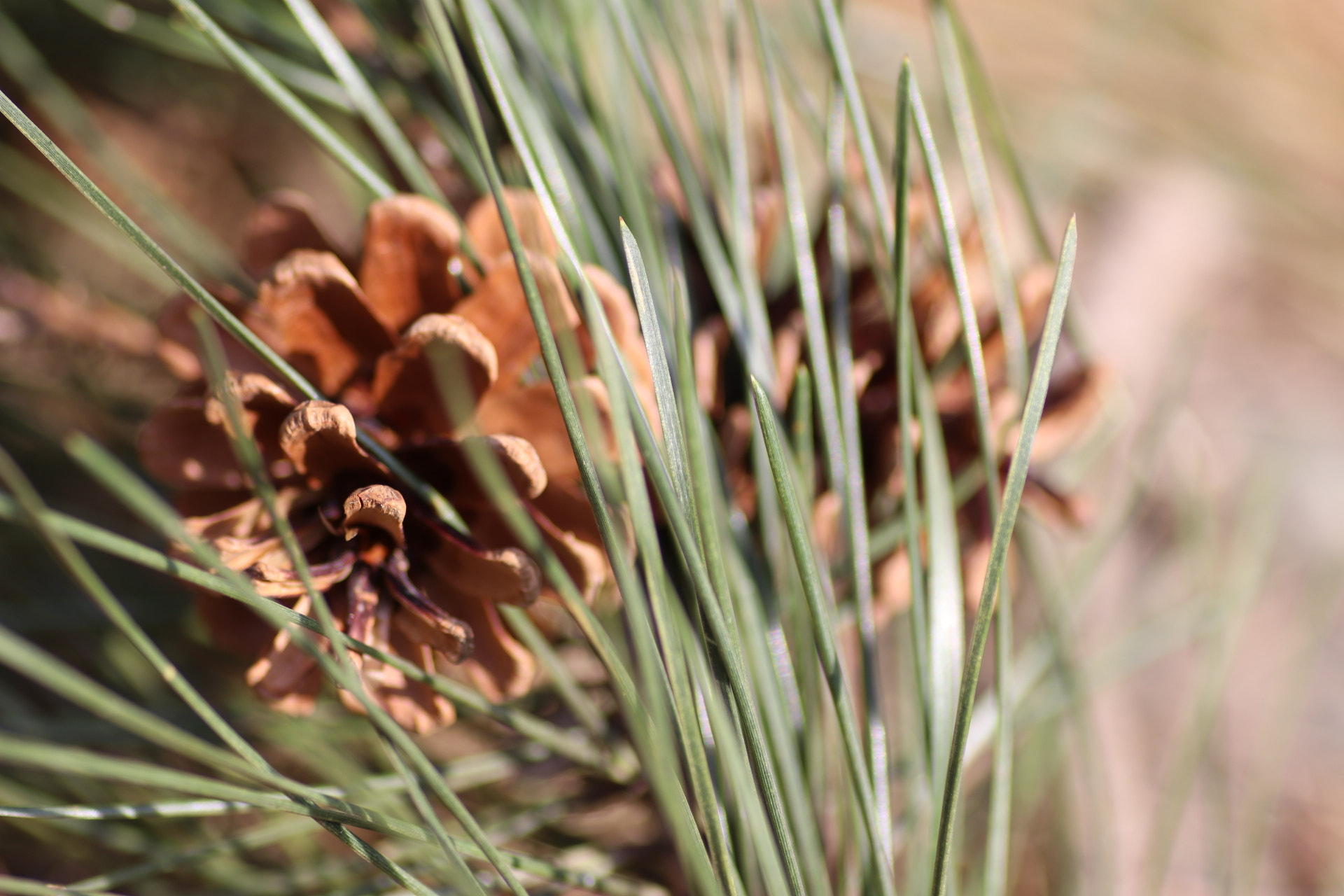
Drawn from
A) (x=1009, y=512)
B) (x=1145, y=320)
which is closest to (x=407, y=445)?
(x=1009, y=512)

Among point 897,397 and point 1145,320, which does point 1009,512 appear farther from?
point 1145,320

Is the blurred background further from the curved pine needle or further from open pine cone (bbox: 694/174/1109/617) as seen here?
the curved pine needle

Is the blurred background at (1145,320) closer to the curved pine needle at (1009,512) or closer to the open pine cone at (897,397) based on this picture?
the open pine cone at (897,397)

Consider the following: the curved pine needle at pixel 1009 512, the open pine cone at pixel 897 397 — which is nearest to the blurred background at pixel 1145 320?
the open pine cone at pixel 897 397

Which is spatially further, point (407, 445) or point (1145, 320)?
point (1145, 320)

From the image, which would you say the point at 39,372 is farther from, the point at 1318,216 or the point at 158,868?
the point at 1318,216

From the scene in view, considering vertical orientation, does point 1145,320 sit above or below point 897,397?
above
